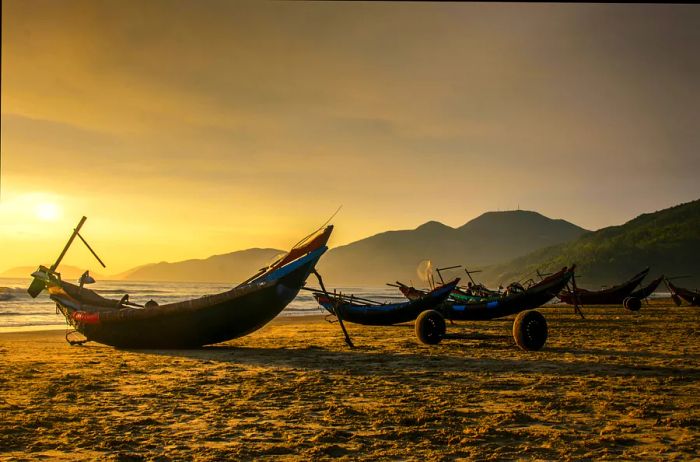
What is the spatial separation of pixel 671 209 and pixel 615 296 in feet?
516

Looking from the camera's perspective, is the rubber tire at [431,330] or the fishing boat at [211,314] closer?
the fishing boat at [211,314]

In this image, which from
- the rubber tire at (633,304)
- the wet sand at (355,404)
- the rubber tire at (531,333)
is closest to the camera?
the wet sand at (355,404)

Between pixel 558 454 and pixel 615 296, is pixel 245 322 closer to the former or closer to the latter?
pixel 558 454

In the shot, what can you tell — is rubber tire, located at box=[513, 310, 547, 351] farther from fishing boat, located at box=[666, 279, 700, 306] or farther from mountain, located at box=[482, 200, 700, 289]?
mountain, located at box=[482, 200, 700, 289]

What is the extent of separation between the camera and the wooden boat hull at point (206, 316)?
15.2m

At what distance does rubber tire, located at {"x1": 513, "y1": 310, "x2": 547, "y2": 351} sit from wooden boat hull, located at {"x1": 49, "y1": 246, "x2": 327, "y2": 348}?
6131 millimetres


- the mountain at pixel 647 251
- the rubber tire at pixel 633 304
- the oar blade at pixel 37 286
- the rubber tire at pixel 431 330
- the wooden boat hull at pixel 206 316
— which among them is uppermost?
the mountain at pixel 647 251

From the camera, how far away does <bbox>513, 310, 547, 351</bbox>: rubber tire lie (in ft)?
49.2

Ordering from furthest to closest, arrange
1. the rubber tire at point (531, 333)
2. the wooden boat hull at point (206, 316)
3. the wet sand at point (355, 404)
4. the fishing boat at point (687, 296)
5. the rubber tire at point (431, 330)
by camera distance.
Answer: the fishing boat at point (687, 296)
the rubber tire at point (431, 330)
the wooden boat hull at point (206, 316)
the rubber tire at point (531, 333)
the wet sand at point (355, 404)

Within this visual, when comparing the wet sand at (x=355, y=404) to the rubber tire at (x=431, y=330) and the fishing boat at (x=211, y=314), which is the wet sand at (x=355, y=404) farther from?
the rubber tire at (x=431, y=330)

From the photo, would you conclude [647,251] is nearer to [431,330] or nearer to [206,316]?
[431,330]

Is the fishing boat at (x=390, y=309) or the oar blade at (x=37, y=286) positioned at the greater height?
the oar blade at (x=37, y=286)

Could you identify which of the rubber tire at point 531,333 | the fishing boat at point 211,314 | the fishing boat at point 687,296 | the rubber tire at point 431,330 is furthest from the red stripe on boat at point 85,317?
the fishing boat at point 687,296

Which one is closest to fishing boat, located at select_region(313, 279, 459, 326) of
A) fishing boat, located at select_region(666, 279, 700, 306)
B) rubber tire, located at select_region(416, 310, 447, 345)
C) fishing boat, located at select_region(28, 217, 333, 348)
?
rubber tire, located at select_region(416, 310, 447, 345)
